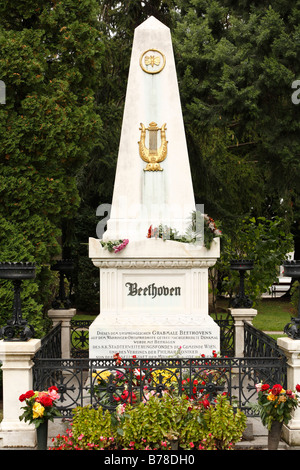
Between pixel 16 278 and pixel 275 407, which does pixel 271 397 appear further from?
pixel 16 278

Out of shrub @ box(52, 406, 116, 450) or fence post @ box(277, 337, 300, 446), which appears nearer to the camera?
shrub @ box(52, 406, 116, 450)

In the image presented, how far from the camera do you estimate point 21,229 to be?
31.3 feet

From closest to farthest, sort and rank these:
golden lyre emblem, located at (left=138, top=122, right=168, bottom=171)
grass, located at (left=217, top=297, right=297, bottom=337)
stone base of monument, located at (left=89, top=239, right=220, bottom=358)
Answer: stone base of monument, located at (left=89, top=239, right=220, bottom=358), golden lyre emblem, located at (left=138, top=122, right=168, bottom=171), grass, located at (left=217, top=297, right=297, bottom=337)

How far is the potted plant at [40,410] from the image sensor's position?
19.3 ft

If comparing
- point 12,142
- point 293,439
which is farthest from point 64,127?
A: point 293,439

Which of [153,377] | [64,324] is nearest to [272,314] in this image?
[64,324]

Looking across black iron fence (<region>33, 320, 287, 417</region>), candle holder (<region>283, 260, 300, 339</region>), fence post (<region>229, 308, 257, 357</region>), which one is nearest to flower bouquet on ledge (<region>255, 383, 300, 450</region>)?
black iron fence (<region>33, 320, 287, 417</region>)

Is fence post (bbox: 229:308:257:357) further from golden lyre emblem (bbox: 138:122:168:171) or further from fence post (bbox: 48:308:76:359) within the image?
golden lyre emblem (bbox: 138:122:168:171)

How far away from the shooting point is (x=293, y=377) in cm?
680

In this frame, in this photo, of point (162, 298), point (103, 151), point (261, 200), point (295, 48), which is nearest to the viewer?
point (162, 298)

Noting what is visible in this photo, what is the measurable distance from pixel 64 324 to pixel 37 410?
479 centimetres

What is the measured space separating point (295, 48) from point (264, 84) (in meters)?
1.00

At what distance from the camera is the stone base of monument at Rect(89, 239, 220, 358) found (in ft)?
27.3
